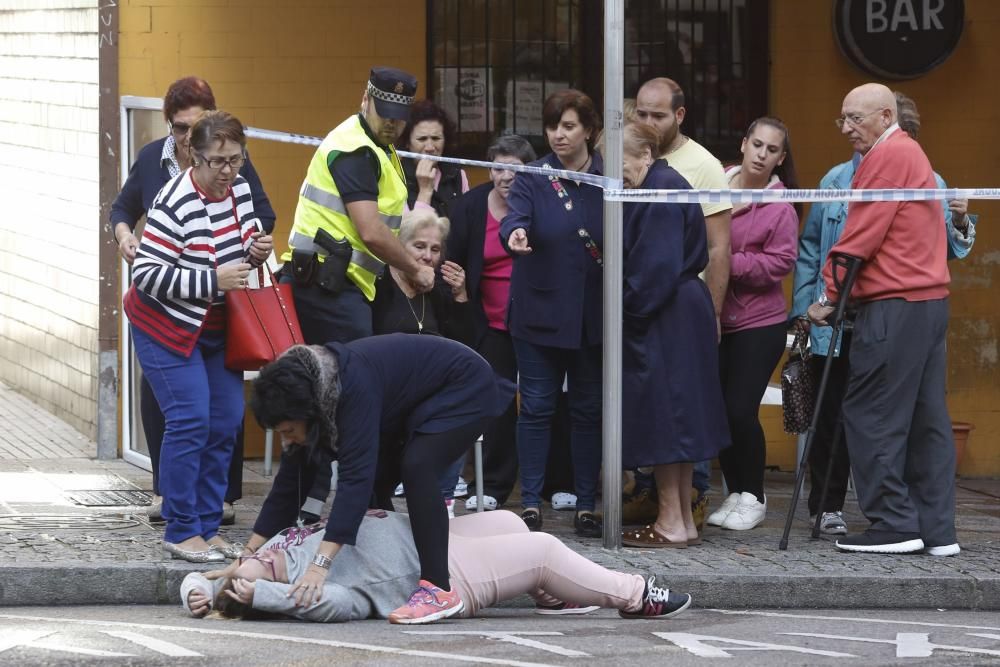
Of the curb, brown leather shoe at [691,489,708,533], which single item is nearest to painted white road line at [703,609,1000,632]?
the curb

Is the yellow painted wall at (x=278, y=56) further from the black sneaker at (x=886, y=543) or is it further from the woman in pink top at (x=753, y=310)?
the black sneaker at (x=886, y=543)

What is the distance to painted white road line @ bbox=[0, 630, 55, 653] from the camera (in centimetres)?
618

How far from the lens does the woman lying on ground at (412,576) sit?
6.54 metres

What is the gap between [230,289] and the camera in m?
7.43

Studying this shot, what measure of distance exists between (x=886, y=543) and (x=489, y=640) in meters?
2.42

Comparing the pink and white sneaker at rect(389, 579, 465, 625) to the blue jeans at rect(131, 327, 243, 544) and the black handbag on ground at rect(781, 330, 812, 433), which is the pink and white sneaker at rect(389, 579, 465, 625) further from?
the black handbag on ground at rect(781, 330, 812, 433)

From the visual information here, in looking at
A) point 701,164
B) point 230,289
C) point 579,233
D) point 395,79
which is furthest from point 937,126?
point 230,289

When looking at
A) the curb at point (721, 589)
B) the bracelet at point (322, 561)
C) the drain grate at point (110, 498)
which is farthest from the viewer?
the drain grate at point (110, 498)

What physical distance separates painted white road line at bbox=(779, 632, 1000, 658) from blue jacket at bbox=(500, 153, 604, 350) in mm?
1988

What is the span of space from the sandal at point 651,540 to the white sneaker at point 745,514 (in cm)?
59

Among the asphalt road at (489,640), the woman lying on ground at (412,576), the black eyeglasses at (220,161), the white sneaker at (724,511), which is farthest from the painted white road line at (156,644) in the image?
the white sneaker at (724,511)

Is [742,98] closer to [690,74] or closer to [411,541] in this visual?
[690,74]

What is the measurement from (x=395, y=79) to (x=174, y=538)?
2042mm

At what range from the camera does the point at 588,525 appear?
834 cm
